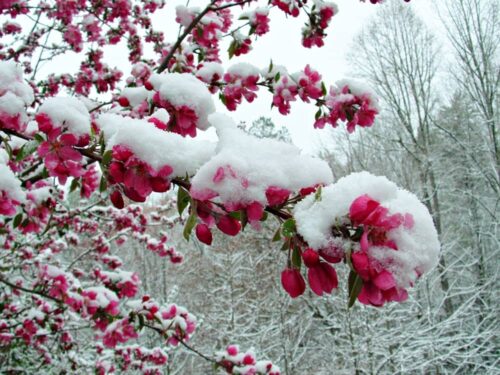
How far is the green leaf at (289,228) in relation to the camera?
589mm

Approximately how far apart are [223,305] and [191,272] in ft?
9.48

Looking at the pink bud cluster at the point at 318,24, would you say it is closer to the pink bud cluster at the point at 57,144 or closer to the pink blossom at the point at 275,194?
the pink bud cluster at the point at 57,144

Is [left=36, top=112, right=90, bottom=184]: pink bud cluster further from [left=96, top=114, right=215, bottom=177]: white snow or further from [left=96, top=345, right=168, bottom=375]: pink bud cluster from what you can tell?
[left=96, top=345, right=168, bottom=375]: pink bud cluster

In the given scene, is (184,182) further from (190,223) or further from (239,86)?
(239,86)

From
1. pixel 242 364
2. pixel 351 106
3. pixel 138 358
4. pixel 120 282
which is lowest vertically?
pixel 138 358

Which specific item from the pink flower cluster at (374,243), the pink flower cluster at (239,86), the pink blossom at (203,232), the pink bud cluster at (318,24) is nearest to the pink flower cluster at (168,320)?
the pink flower cluster at (239,86)

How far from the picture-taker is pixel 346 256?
538 millimetres

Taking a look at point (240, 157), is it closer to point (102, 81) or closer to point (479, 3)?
point (102, 81)

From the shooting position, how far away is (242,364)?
2625mm

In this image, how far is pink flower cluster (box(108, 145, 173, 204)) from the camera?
2.25 feet

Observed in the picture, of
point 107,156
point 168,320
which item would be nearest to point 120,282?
point 168,320

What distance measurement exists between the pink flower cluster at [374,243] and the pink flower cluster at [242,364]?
227cm

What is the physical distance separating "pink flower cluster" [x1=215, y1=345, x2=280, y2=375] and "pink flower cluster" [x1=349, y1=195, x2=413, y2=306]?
2.27 m

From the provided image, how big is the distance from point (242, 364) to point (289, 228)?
92.1 inches
